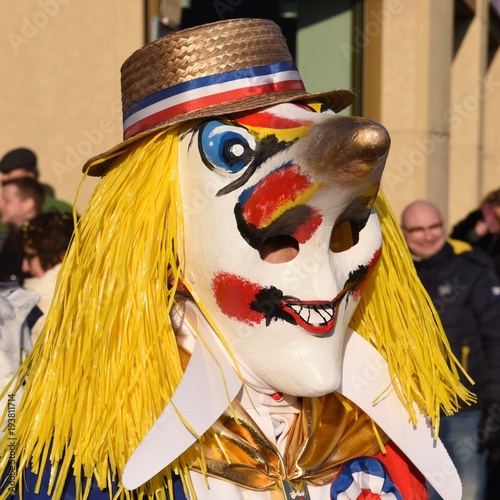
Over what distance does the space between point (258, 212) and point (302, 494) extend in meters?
0.62

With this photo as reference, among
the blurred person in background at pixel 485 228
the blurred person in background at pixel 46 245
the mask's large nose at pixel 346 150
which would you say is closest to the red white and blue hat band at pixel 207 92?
the mask's large nose at pixel 346 150

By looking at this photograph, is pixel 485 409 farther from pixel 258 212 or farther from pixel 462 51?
pixel 462 51

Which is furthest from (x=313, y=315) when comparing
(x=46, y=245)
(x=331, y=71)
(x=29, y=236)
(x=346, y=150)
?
(x=331, y=71)

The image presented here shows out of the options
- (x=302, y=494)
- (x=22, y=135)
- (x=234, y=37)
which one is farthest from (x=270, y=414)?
(x=22, y=135)

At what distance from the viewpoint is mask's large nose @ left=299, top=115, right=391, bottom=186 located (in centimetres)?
183

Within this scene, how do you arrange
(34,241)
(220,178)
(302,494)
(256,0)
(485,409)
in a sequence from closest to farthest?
(220,178), (302,494), (34,241), (485,409), (256,0)

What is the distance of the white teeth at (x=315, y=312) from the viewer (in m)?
2.00

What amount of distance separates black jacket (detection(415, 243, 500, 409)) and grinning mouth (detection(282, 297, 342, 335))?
2.62m

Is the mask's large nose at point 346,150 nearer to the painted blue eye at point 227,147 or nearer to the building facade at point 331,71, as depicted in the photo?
the painted blue eye at point 227,147

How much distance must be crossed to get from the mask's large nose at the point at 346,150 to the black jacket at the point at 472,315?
109 inches

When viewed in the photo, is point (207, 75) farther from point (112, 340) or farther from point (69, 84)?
point (69, 84)

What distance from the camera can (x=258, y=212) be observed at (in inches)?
76.2

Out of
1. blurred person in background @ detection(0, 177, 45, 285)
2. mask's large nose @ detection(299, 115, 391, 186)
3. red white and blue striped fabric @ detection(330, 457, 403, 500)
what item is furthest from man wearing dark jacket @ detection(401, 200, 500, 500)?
mask's large nose @ detection(299, 115, 391, 186)

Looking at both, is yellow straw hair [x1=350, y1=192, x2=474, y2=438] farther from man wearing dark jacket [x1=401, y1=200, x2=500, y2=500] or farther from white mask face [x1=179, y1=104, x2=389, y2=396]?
man wearing dark jacket [x1=401, y1=200, x2=500, y2=500]
